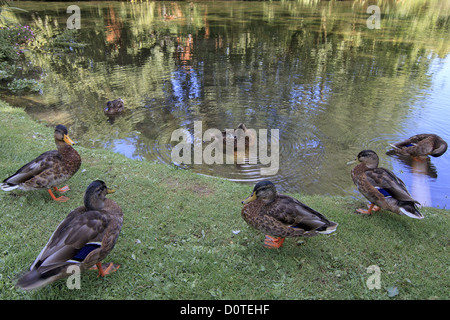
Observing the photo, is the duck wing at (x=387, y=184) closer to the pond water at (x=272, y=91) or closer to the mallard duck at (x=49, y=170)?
the pond water at (x=272, y=91)

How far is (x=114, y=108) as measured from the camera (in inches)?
435

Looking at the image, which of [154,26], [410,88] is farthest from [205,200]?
[154,26]

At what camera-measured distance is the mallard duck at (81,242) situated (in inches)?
130

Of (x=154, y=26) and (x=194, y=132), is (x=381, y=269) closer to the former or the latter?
(x=194, y=132)

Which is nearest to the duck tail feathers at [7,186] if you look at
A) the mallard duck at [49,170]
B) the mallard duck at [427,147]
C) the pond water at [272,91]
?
the mallard duck at [49,170]

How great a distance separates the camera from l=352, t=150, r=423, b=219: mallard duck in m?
4.78

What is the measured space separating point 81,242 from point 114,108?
841 cm

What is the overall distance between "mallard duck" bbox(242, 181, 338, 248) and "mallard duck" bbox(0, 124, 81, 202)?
11.9 ft

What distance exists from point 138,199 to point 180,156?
289 cm

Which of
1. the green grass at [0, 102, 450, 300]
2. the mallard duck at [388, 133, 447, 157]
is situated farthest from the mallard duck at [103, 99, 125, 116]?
Answer: the mallard duck at [388, 133, 447, 157]

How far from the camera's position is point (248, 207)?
4.61 metres

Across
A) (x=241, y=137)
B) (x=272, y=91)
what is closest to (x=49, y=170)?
(x=241, y=137)

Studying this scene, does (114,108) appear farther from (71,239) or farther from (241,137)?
(71,239)

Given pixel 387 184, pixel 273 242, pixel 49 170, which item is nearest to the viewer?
pixel 273 242
